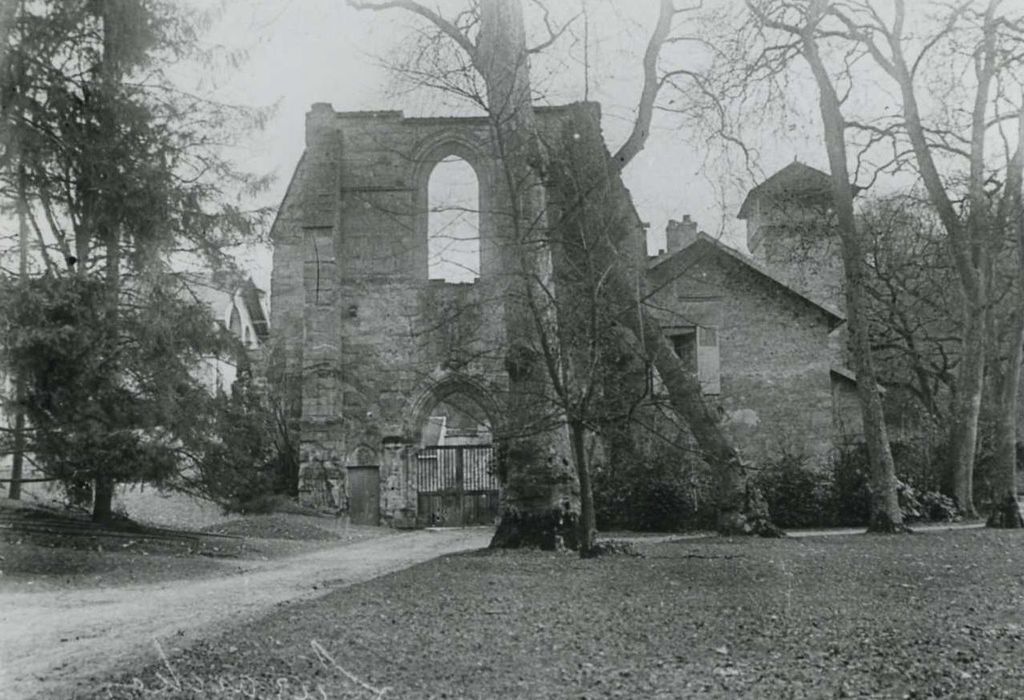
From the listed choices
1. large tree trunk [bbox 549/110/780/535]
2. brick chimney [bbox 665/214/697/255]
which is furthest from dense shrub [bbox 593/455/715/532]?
brick chimney [bbox 665/214/697/255]

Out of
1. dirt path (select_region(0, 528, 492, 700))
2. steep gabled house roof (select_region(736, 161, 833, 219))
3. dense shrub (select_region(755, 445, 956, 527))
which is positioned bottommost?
dirt path (select_region(0, 528, 492, 700))

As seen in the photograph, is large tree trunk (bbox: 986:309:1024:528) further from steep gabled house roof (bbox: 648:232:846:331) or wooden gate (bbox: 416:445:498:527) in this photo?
wooden gate (bbox: 416:445:498:527)

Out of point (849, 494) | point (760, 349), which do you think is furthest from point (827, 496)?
point (760, 349)

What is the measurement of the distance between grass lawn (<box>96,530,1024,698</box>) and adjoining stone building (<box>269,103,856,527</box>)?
14.8m

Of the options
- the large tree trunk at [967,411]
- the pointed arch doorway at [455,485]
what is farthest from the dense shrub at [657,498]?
the pointed arch doorway at [455,485]

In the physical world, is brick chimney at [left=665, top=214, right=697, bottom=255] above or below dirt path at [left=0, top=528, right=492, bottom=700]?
above

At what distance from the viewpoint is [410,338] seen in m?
24.2

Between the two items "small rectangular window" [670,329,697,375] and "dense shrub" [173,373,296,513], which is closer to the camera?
"dense shrub" [173,373,296,513]

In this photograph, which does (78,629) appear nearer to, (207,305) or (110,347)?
(110,347)

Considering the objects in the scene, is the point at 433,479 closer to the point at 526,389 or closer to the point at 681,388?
the point at 681,388

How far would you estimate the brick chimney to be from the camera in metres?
39.9

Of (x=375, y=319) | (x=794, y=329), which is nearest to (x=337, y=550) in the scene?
(x=375, y=319)

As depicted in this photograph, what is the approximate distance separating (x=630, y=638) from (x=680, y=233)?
35.4 metres

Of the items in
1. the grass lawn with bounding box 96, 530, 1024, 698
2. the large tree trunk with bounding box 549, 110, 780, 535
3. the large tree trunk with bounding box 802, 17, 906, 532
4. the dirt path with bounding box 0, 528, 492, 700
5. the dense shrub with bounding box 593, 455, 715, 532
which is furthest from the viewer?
the dense shrub with bounding box 593, 455, 715, 532
